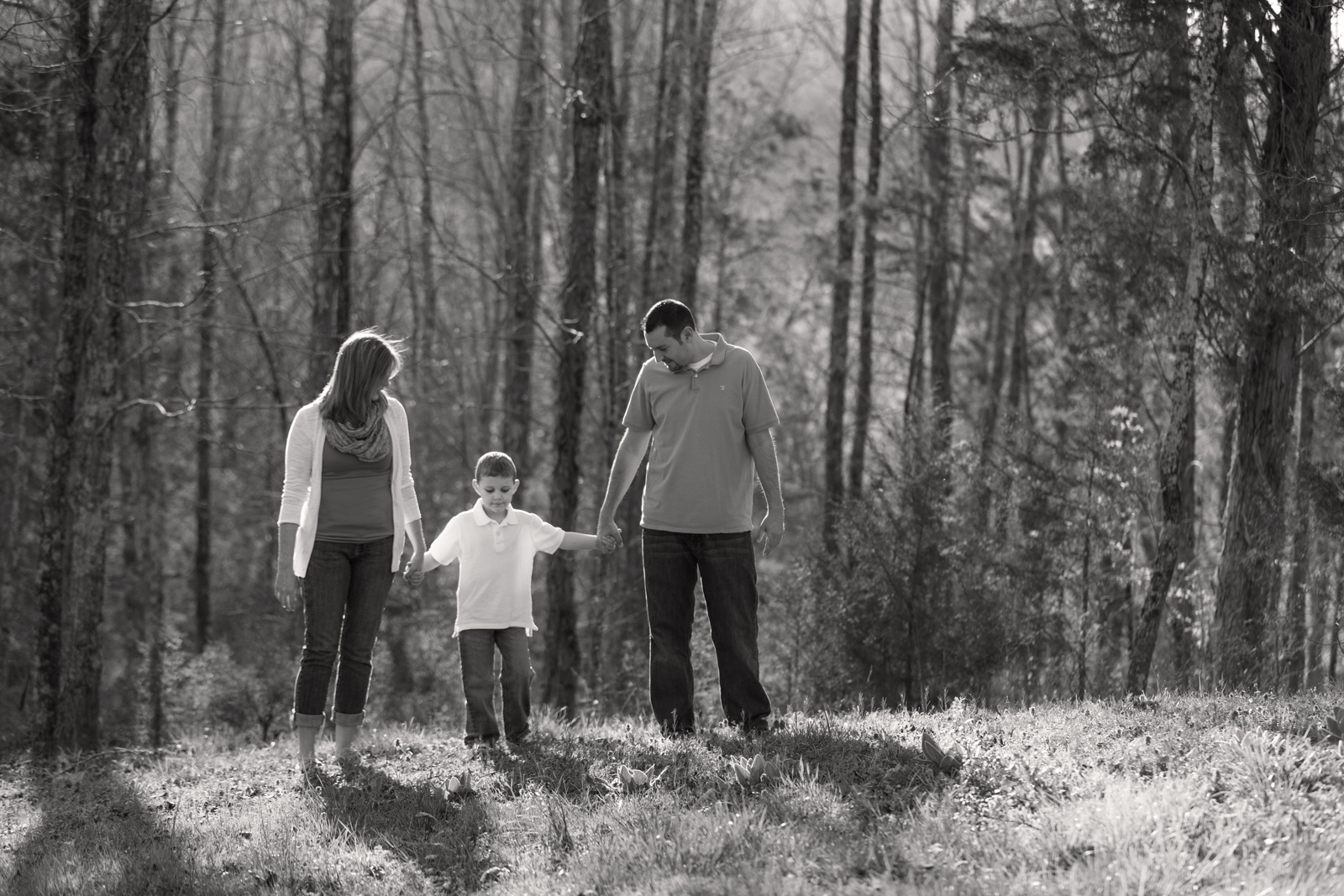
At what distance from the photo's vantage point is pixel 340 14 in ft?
48.2

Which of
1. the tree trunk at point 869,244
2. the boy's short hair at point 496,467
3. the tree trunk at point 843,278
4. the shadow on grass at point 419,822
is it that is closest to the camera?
the shadow on grass at point 419,822

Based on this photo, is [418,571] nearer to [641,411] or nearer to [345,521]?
[345,521]

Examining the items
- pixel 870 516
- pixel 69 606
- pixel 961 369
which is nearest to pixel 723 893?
pixel 69 606

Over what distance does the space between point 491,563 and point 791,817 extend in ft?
8.80

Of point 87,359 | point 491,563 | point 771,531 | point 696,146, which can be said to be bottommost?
point 491,563

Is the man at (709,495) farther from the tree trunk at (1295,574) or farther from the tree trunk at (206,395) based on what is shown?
the tree trunk at (206,395)

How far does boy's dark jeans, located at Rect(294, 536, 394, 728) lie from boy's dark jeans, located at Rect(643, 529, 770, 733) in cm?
132

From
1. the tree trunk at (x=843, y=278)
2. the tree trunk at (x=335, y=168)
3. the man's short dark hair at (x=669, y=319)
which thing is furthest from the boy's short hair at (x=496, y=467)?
the tree trunk at (x=843, y=278)

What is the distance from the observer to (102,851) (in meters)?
5.19

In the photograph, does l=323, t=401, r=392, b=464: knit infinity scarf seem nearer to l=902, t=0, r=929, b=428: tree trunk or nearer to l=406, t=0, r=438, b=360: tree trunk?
l=406, t=0, r=438, b=360: tree trunk

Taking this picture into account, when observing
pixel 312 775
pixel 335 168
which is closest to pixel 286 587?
pixel 312 775

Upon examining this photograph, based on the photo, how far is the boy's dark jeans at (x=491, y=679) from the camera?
6613 mm

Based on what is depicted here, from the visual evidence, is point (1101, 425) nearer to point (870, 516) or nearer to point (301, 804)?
point (870, 516)

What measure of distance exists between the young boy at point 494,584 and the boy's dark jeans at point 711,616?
50 centimetres
